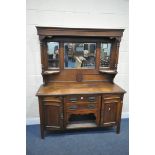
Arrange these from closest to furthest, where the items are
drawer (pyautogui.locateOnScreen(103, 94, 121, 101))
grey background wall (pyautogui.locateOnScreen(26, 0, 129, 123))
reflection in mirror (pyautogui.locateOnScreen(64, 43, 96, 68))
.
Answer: drawer (pyautogui.locateOnScreen(103, 94, 121, 101)) → grey background wall (pyautogui.locateOnScreen(26, 0, 129, 123)) → reflection in mirror (pyautogui.locateOnScreen(64, 43, 96, 68))

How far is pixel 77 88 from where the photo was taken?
2.65 m

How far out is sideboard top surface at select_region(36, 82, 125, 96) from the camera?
2.47 meters

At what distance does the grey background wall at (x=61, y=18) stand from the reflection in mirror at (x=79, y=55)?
0.33m

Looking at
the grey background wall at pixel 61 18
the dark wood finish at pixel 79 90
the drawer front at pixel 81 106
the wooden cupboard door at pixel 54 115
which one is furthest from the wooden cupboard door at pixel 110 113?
the grey background wall at pixel 61 18

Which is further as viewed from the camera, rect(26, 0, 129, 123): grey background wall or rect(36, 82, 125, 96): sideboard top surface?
rect(26, 0, 129, 123): grey background wall

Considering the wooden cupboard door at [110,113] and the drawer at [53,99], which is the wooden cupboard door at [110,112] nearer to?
the wooden cupboard door at [110,113]

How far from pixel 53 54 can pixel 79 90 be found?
72cm

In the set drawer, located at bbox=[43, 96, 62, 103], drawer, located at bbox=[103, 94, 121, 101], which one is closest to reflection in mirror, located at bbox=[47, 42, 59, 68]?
drawer, located at bbox=[43, 96, 62, 103]

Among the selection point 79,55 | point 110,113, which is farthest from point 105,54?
point 110,113

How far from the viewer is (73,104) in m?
2.50

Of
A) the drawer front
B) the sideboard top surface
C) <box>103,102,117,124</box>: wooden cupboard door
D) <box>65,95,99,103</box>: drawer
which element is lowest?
<box>103,102,117,124</box>: wooden cupboard door

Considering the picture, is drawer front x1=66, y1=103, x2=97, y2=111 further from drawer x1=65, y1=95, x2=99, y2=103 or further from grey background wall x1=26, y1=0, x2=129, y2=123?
grey background wall x1=26, y1=0, x2=129, y2=123

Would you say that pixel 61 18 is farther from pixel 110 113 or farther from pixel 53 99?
pixel 110 113

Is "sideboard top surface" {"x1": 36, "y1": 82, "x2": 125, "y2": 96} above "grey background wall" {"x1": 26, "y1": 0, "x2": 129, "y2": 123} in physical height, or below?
below
